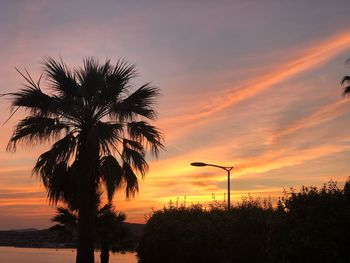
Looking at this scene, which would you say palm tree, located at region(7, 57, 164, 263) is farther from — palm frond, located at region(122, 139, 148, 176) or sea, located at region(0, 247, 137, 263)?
sea, located at region(0, 247, 137, 263)

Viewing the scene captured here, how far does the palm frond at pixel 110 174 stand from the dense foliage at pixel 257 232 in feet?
16.2

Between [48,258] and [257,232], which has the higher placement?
[257,232]

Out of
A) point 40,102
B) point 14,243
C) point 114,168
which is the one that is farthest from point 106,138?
point 14,243

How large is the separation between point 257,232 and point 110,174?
6200 mm

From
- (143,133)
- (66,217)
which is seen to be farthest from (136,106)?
(66,217)

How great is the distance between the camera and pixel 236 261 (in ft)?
64.9

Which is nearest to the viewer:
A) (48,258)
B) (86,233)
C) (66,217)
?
(86,233)

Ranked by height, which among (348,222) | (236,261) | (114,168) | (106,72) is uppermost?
(106,72)

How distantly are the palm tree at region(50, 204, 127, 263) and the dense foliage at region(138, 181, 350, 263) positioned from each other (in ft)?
33.2

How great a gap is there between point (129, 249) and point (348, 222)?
98.3ft

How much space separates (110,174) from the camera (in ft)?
65.5

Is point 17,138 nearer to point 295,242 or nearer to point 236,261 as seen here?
point 236,261

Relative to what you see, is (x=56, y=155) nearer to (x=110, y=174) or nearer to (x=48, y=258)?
(x=110, y=174)

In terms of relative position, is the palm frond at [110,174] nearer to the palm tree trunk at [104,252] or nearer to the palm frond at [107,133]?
the palm frond at [107,133]
